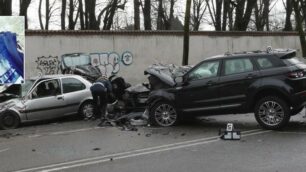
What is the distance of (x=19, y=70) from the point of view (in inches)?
624

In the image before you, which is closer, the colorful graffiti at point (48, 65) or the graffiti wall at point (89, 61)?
the colorful graffiti at point (48, 65)

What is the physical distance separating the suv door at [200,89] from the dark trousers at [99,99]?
3176 millimetres

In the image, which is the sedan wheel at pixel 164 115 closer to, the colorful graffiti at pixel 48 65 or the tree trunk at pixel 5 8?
the colorful graffiti at pixel 48 65

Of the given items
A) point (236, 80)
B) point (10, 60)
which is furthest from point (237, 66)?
Result: point (10, 60)

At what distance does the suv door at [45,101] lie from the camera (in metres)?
15.6

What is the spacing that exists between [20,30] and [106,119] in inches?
153

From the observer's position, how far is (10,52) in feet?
52.3

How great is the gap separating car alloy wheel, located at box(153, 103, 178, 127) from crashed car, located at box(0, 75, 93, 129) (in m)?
3.45

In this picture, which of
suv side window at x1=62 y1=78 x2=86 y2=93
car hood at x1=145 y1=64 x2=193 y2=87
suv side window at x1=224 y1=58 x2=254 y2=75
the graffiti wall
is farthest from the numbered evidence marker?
the graffiti wall

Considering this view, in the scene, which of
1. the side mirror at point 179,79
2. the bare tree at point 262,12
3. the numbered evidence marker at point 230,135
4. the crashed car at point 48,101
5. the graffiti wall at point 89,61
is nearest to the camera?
the numbered evidence marker at point 230,135

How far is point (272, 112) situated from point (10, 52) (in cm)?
793

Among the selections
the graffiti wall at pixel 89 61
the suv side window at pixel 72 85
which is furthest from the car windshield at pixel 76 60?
the suv side window at pixel 72 85

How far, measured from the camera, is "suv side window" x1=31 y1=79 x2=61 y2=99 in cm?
1584

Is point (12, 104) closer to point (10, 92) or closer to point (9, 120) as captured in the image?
point (9, 120)
